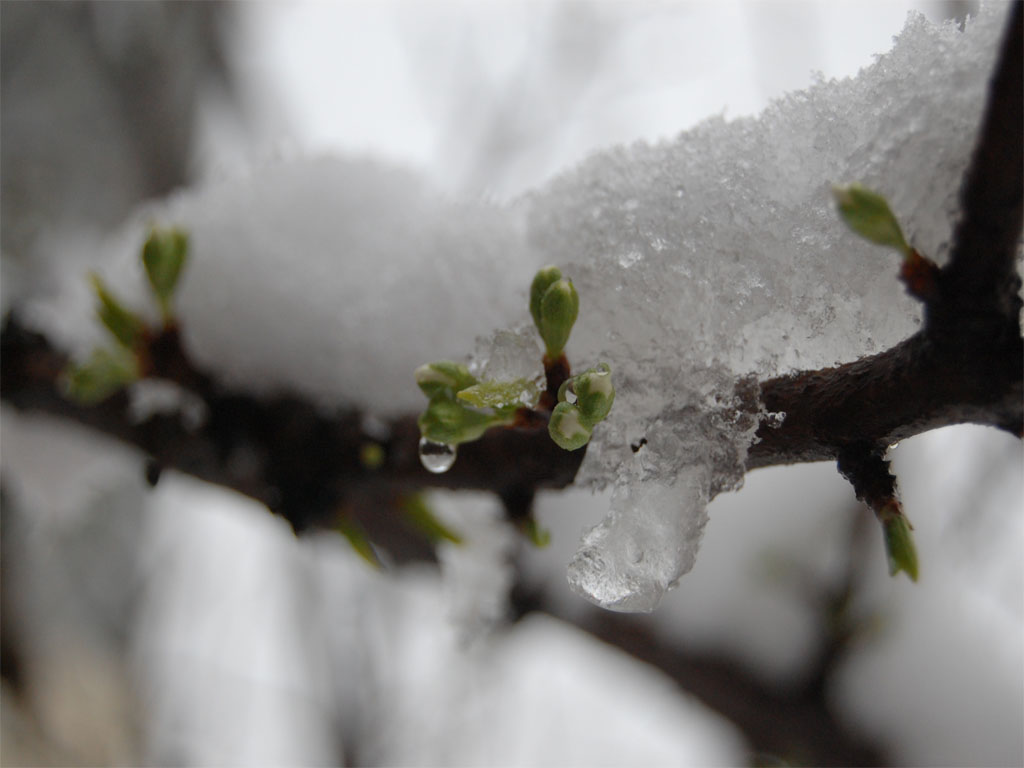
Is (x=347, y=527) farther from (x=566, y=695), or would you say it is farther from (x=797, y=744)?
(x=566, y=695)

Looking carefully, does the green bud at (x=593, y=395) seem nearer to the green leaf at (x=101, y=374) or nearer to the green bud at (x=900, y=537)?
the green bud at (x=900, y=537)

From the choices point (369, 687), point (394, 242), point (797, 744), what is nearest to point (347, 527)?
point (394, 242)

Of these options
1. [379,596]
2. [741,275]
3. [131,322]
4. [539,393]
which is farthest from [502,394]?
[379,596]

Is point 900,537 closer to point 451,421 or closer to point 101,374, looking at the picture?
point 451,421

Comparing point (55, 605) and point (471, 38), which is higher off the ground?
point (471, 38)

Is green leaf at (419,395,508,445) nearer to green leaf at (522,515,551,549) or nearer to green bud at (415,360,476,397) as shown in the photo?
green bud at (415,360,476,397)

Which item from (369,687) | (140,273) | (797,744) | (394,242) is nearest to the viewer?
(394,242)

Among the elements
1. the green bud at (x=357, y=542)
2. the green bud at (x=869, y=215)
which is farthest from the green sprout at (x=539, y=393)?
the green bud at (x=357, y=542)
